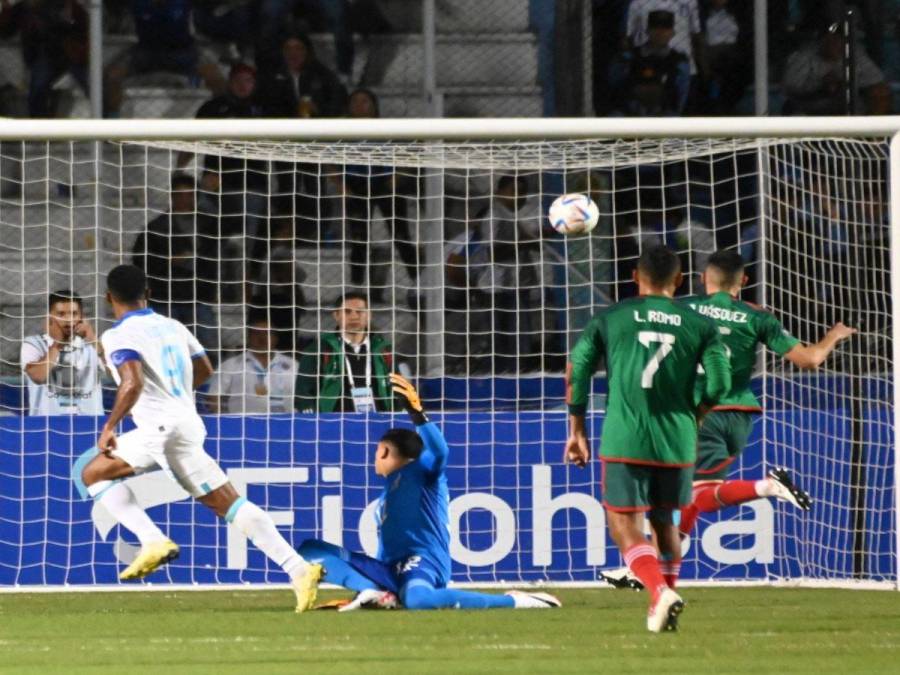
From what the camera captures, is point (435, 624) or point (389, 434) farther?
point (389, 434)

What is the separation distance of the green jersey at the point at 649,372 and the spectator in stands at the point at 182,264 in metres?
4.47

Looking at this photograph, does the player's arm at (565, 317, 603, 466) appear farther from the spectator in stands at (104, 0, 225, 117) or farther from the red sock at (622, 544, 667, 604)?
the spectator in stands at (104, 0, 225, 117)

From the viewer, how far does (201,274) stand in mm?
13500

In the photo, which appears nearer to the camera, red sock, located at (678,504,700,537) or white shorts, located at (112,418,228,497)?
white shorts, located at (112,418,228,497)

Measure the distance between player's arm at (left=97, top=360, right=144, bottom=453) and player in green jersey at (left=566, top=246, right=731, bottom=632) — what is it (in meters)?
2.39

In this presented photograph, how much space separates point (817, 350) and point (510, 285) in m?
3.28

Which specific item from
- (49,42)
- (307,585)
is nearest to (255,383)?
(307,585)

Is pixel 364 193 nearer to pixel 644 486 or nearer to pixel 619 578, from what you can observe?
pixel 619 578

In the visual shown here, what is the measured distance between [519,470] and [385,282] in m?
2.58

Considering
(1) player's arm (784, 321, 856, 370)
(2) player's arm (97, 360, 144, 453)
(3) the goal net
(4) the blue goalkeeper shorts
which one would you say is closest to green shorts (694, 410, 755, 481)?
(1) player's arm (784, 321, 856, 370)

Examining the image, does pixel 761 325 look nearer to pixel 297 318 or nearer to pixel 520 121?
pixel 520 121

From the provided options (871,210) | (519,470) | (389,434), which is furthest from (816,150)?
(389,434)

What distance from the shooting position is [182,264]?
13.4 m

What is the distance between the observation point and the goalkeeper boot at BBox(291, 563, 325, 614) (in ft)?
30.5
